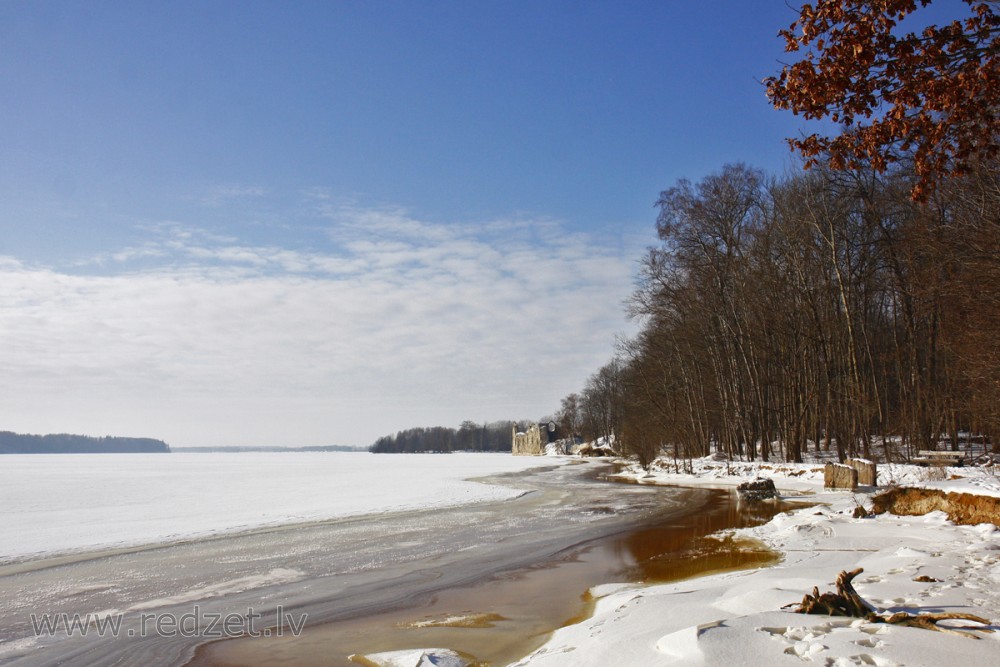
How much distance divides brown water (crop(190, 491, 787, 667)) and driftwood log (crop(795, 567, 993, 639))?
260 centimetres

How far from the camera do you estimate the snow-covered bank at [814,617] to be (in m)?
4.17

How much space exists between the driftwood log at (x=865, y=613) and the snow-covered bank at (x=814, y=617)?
148 mm

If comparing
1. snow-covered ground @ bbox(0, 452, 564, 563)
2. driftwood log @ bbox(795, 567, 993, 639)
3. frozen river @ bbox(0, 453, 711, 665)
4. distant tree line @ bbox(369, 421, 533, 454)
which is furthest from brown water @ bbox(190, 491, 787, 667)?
distant tree line @ bbox(369, 421, 533, 454)

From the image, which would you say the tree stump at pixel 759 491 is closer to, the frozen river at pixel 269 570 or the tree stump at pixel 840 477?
the frozen river at pixel 269 570

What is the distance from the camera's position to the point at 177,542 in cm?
1405

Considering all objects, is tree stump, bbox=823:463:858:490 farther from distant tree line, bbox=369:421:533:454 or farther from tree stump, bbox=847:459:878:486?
distant tree line, bbox=369:421:533:454

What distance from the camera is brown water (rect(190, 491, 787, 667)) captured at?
6.43 m

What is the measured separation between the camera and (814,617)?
4992 mm

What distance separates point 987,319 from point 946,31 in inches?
534

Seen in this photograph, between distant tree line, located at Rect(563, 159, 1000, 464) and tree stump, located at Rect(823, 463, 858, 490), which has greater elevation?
distant tree line, located at Rect(563, 159, 1000, 464)

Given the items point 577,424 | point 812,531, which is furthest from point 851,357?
point 577,424

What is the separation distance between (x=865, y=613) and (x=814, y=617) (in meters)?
0.39

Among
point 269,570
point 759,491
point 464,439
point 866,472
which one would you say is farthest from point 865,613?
point 464,439

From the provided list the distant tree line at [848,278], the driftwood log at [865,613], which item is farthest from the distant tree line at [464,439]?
the driftwood log at [865,613]
